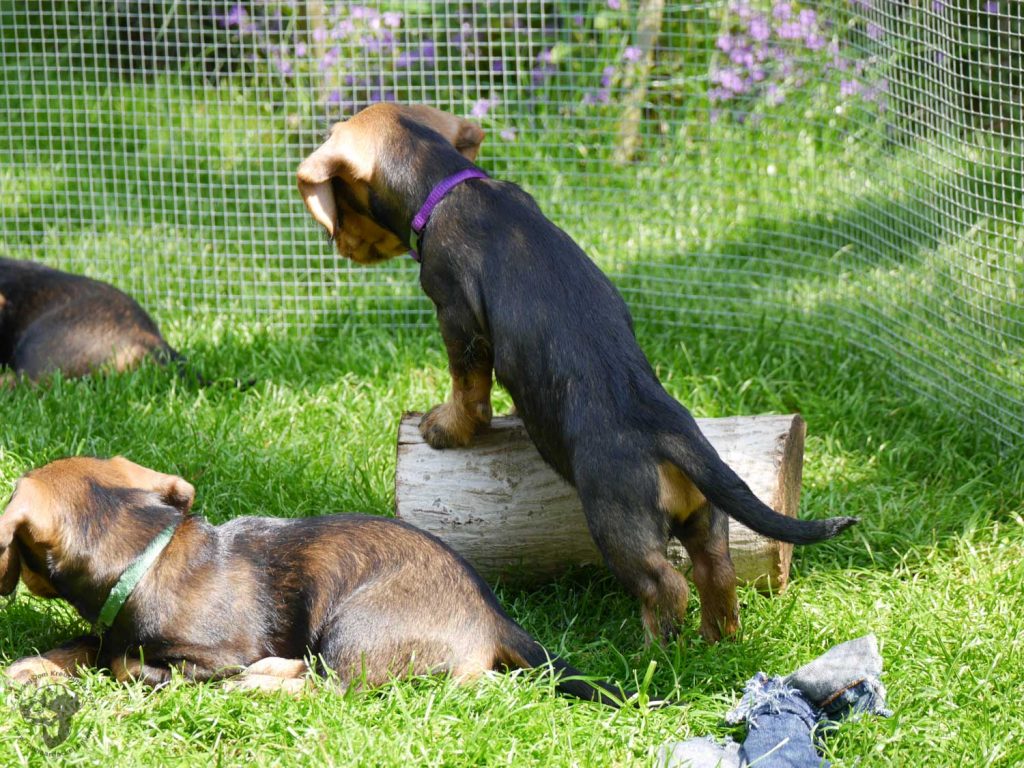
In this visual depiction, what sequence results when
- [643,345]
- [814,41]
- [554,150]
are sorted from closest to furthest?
[643,345], [814,41], [554,150]

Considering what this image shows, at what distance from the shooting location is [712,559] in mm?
3955

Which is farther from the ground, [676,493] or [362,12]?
[362,12]

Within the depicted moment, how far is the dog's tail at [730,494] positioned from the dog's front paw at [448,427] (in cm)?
90

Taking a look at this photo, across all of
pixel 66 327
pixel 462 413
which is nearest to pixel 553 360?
pixel 462 413

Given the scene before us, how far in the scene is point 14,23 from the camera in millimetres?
7465

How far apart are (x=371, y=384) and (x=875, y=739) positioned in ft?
10.8

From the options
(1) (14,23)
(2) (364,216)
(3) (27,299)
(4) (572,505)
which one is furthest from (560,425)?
(1) (14,23)

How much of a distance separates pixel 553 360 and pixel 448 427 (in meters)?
0.63

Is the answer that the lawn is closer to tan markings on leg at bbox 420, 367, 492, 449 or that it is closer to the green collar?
the green collar

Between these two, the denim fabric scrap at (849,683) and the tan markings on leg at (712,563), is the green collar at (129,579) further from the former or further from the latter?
the denim fabric scrap at (849,683)

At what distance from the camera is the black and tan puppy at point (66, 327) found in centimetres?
604

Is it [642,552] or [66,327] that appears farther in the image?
[66,327]

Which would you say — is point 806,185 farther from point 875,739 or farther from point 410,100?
point 875,739

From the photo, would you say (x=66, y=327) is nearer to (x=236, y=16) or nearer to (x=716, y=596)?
(x=236, y=16)
